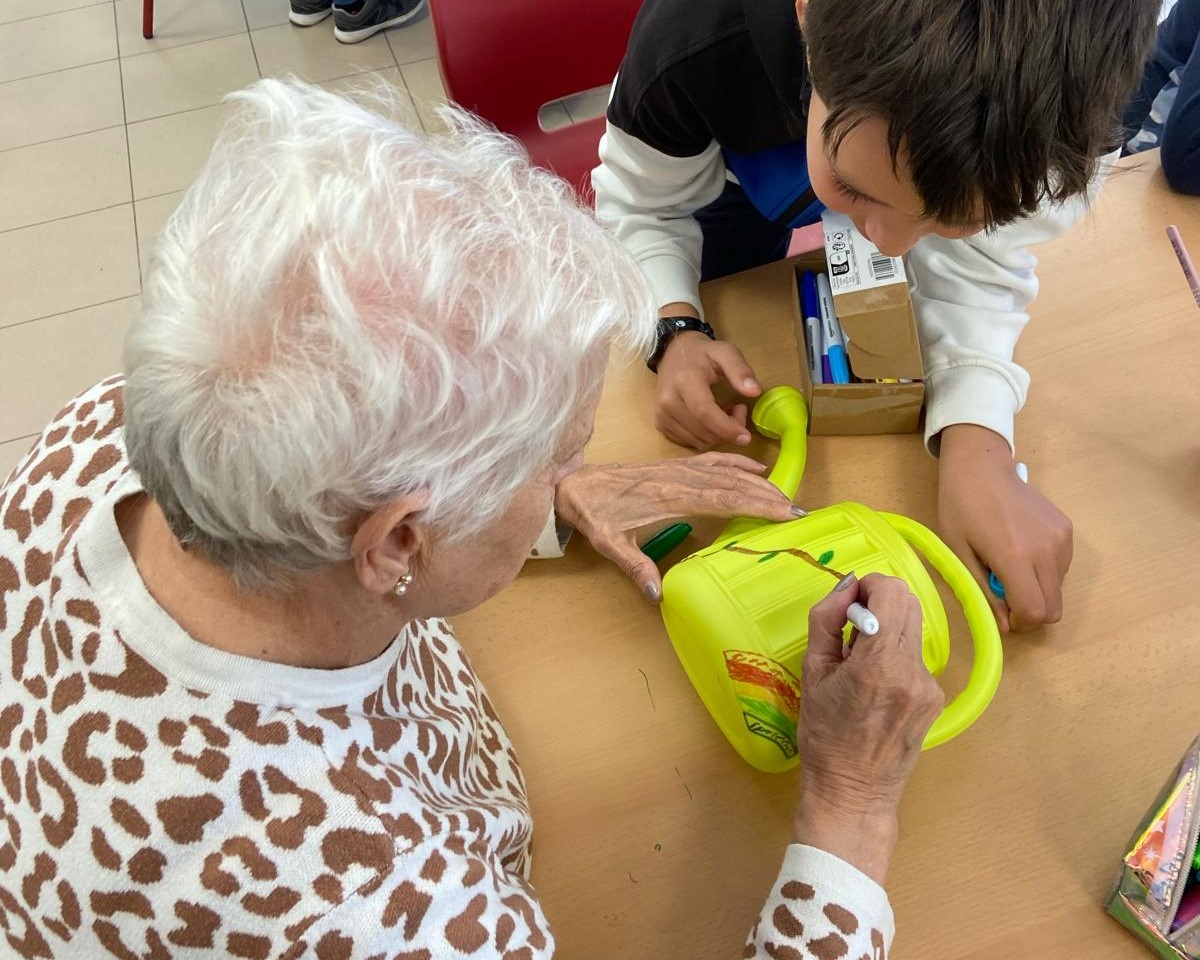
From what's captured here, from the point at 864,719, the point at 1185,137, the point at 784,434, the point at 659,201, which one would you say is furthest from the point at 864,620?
the point at 1185,137

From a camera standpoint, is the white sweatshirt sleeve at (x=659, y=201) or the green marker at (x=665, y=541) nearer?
the green marker at (x=665, y=541)

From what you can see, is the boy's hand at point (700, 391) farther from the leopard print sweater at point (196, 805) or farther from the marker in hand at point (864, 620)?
the leopard print sweater at point (196, 805)

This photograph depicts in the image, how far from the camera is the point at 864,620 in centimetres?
63

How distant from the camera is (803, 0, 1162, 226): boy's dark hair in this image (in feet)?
1.79

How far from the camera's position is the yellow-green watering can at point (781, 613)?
68 cm

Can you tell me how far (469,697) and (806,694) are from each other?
258 mm

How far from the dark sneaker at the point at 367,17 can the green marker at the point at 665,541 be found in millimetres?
2463

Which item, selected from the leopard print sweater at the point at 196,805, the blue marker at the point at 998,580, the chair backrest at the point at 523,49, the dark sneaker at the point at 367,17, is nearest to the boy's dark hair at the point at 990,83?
the blue marker at the point at 998,580

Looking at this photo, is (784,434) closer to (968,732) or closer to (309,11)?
(968,732)

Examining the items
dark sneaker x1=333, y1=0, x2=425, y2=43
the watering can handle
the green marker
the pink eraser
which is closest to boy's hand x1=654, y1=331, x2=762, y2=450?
the green marker

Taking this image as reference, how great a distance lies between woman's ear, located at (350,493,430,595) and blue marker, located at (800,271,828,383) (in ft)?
1.61

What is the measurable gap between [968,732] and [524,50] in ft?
3.30

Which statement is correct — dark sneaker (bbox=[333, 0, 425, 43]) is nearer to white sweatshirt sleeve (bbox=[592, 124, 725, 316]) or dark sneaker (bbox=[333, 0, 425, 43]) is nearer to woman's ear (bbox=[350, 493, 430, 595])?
white sweatshirt sleeve (bbox=[592, 124, 725, 316])

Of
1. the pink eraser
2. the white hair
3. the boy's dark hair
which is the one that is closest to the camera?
the white hair
